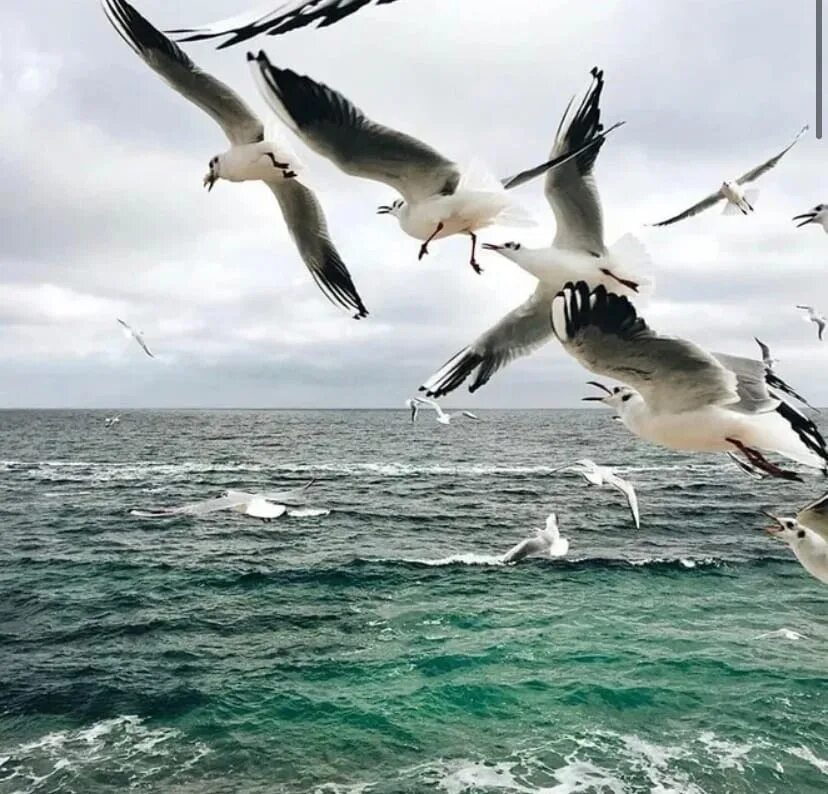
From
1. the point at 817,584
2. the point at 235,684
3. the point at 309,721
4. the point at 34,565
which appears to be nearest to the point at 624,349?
the point at 309,721

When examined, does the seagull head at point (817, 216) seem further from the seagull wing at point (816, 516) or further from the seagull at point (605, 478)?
the seagull at point (605, 478)

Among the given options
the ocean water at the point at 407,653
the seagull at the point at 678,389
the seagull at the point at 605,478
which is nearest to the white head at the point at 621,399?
the seagull at the point at 678,389

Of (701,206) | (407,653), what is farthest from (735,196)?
(407,653)

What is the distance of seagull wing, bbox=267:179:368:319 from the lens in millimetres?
3621

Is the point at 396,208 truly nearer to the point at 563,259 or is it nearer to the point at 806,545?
the point at 563,259

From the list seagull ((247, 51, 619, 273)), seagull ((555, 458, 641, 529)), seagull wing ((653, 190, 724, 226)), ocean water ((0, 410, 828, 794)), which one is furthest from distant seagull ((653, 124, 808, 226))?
ocean water ((0, 410, 828, 794))

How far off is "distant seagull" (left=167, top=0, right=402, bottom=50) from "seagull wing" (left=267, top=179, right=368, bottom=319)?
1926 mm

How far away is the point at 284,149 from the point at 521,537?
37.7 metres

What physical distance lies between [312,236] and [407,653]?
1974cm

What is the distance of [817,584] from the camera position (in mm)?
29844

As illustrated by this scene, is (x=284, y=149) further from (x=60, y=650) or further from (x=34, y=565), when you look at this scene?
(x=34, y=565)

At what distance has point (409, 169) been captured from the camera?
2.78 m

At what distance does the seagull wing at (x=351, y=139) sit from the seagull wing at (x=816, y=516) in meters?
1.96

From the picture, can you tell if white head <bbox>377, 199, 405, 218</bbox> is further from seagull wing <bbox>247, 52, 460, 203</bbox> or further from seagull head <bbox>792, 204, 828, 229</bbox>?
seagull head <bbox>792, 204, 828, 229</bbox>
